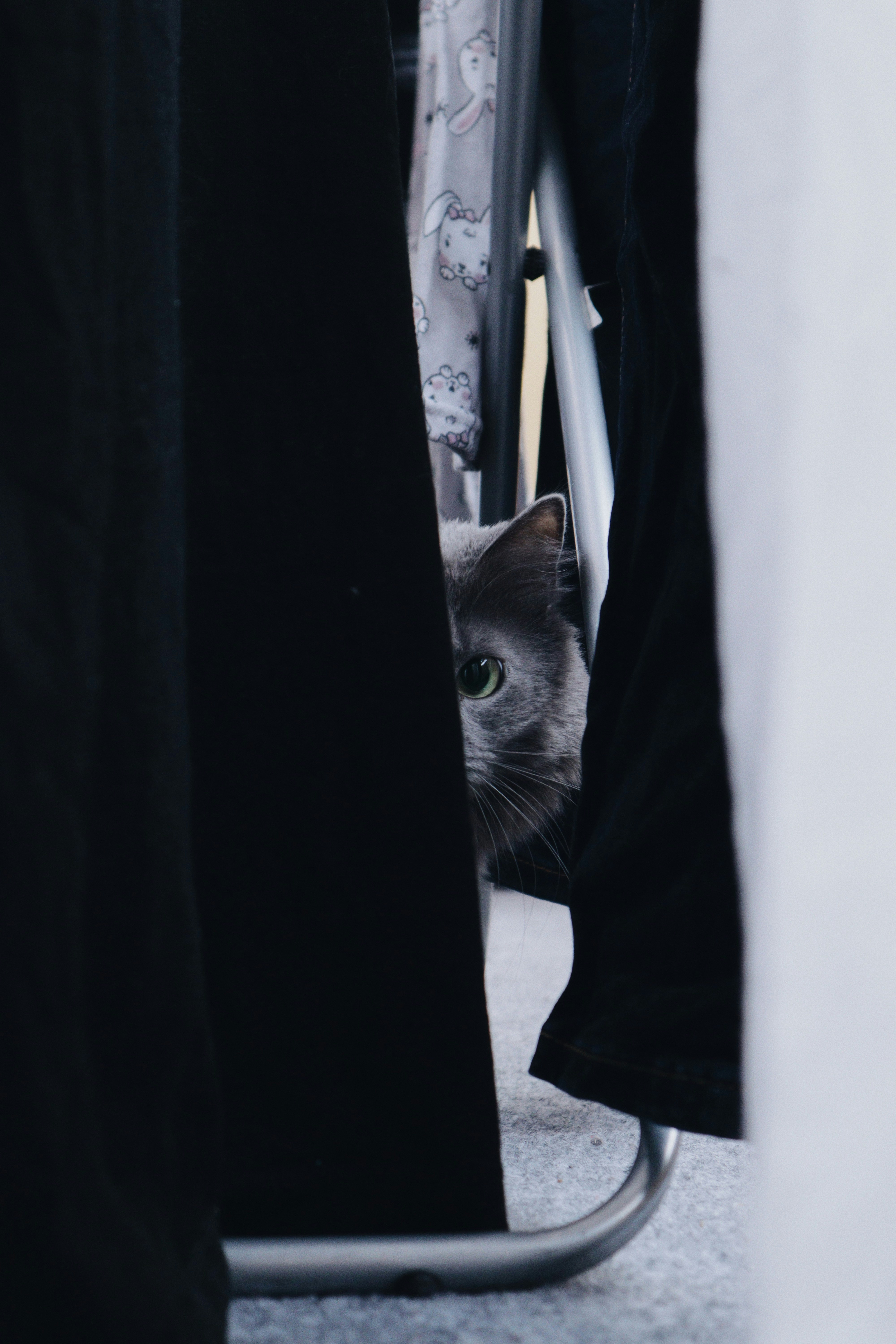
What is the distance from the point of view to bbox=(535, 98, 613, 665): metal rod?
67cm

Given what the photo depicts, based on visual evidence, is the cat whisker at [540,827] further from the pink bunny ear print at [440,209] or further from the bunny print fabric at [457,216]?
the pink bunny ear print at [440,209]

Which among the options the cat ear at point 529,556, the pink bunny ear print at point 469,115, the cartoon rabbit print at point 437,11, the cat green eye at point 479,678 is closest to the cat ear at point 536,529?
the cat ear at point 529,556

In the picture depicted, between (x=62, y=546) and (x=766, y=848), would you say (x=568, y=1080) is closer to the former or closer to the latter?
(x=766, y=848)

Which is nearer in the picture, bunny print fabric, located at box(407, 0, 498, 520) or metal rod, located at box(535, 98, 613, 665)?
metal rod, located at box(535, 98, 613, 665)

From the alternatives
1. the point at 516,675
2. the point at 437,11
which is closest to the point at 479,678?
the point at 516,675

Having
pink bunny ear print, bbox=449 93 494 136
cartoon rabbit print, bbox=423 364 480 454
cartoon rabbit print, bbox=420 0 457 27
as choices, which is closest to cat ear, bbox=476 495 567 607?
Answer: cartoon rabbit print, bbox=423 364 480 454

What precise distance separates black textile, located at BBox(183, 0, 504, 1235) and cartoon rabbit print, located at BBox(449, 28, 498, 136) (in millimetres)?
564

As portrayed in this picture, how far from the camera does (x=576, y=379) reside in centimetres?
74

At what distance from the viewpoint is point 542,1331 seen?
44cm

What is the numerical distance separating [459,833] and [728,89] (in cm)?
35

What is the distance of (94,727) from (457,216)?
0.82 meters

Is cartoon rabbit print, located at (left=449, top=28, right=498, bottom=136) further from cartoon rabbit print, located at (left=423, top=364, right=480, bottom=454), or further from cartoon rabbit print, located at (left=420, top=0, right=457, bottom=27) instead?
cartoon rabbit print, located at (left=423, top=364, right=480, bottom=454)

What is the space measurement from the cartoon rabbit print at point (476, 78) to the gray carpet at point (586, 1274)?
3.19 ft

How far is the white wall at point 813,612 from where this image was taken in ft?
0.91
